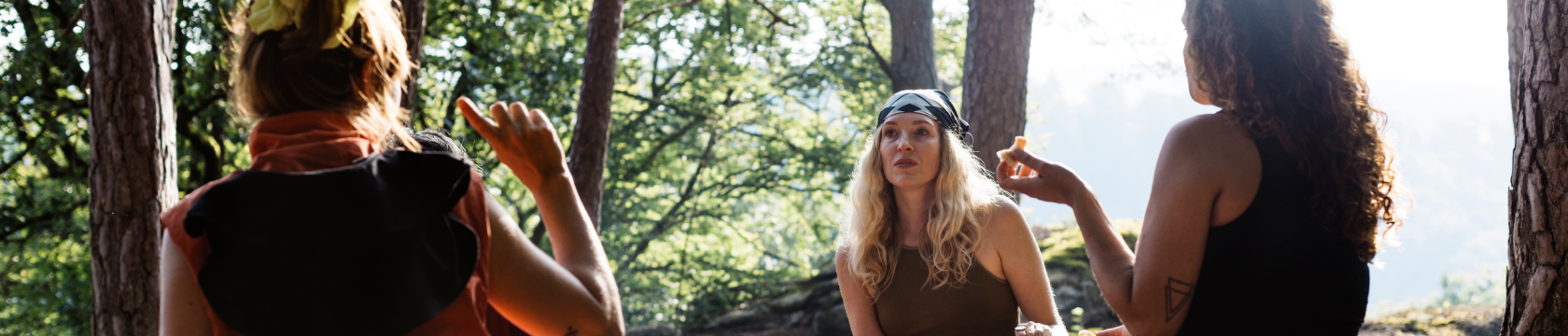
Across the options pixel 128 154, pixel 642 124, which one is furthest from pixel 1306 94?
pixel 642 124

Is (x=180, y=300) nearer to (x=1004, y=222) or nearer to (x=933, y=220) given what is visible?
(x=933, y=220)

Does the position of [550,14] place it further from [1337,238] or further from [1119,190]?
[1119,190]

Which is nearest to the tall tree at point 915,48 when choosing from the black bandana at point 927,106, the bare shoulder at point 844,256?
the black bandana at point 927,106

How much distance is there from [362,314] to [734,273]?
45.7ft

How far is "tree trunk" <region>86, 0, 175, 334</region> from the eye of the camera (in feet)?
14.1

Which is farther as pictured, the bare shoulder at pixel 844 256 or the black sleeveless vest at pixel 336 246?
the bare shoulder at pixel 844 256

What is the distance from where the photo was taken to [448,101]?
9180 mm

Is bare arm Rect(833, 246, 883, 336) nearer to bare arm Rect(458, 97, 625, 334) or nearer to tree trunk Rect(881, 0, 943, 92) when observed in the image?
bare arm Rect(458, 97, 625, 334)

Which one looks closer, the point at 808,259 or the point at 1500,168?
the point at 808,259

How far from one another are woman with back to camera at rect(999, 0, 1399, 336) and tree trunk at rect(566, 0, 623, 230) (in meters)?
4.28

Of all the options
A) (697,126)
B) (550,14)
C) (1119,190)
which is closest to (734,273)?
(697,126)

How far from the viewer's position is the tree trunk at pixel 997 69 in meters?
5.20

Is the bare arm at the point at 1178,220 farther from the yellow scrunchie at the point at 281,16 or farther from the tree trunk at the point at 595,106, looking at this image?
the tree trunk at the point at 595,106

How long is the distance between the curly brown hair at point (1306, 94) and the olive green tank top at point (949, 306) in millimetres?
1269
